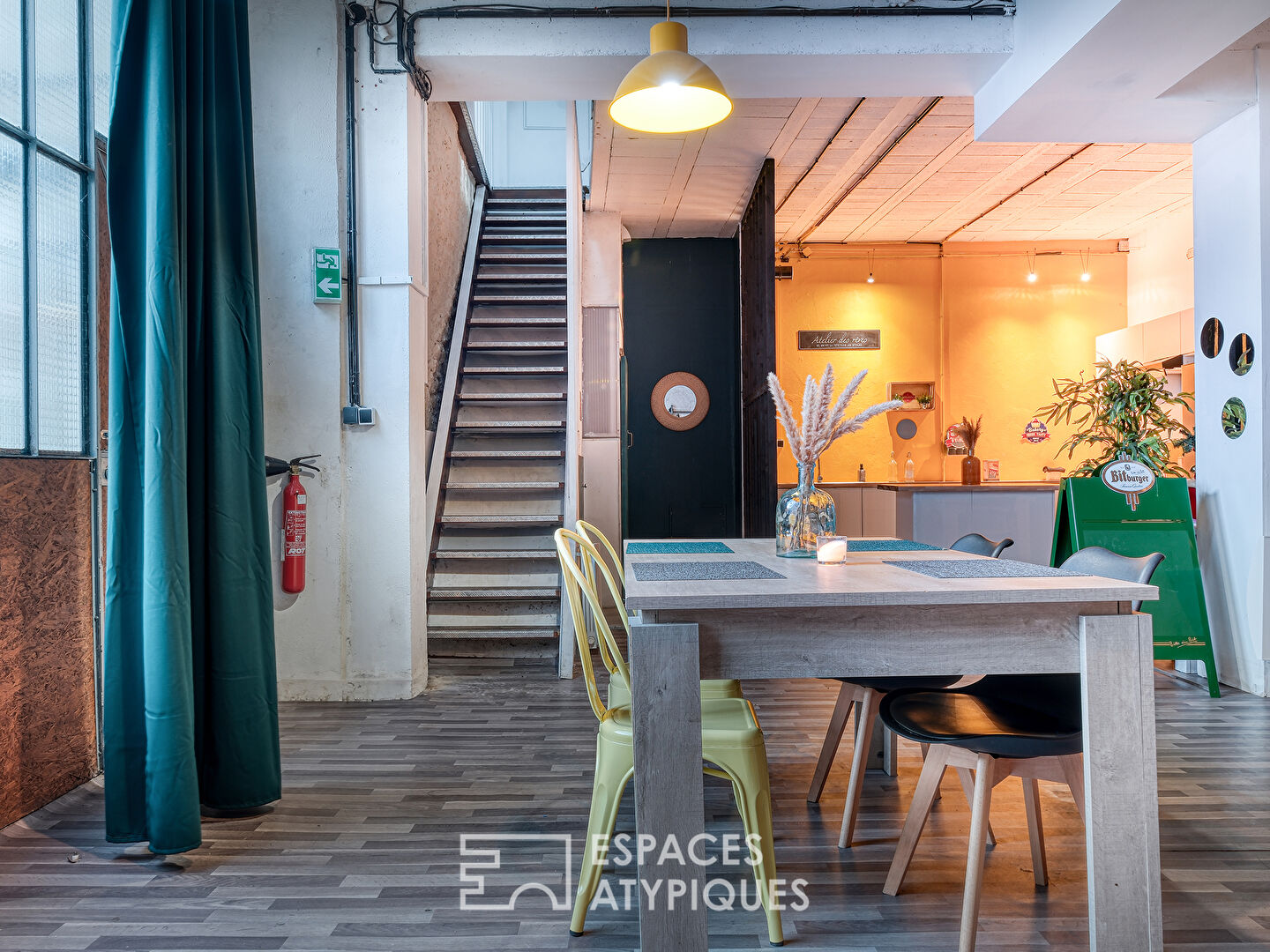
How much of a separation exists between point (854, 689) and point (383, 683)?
2.44 m

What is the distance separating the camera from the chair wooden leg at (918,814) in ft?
6.45

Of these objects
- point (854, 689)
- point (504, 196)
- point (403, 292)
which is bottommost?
point (854, 689)

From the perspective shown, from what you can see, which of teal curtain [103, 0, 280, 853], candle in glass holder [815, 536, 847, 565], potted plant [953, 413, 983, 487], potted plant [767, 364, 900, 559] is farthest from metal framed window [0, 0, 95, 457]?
potted plant [953, 413, 983, 487]

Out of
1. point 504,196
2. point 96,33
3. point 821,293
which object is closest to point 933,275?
point 821,293

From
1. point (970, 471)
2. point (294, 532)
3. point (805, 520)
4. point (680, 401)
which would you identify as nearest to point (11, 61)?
point (294, 532)

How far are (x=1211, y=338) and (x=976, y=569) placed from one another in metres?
3.35

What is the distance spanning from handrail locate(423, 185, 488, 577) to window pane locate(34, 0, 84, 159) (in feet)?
7.46

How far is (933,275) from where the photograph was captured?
8.44 metres

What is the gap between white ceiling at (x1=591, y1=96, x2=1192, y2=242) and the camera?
5.26m

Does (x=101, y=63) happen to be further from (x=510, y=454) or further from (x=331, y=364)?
(x=510, y=454)

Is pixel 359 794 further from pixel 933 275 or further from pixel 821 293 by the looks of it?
pixel 933 275

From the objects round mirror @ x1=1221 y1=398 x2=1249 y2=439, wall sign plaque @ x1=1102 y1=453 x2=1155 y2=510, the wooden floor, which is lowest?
the wooden floor

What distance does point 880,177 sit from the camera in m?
6.40

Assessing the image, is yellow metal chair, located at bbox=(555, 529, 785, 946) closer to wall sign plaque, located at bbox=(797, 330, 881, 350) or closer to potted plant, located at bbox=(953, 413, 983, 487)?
potted plant, located at bbox=(953, 413, 983, 487)
